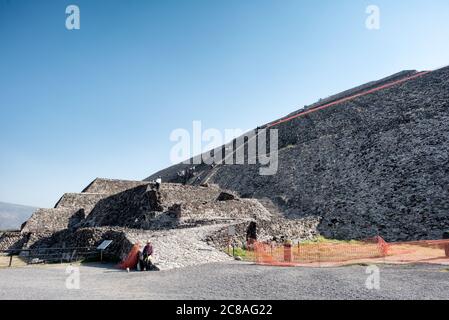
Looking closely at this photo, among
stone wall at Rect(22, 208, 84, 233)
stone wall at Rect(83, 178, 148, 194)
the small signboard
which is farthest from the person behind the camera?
stone wall at Rect(83, 178, 148, 194)

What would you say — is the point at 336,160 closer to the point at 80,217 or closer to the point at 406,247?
the point at 406,247

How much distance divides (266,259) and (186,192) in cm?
1206

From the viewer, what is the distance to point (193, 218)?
66.1 feet

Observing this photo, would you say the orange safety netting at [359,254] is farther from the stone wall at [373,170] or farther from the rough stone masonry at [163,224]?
the stone wall at [373,170]

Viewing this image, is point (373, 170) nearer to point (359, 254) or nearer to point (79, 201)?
point (359, 254)

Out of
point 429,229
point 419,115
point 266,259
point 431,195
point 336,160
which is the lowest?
point 266,259

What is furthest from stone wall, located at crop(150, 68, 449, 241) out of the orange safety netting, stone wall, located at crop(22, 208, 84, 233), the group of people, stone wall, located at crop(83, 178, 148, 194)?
stone wall, located at crop(22, 208, 84, 233)

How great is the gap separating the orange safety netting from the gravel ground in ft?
5.24

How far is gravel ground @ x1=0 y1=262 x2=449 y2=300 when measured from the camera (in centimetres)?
799

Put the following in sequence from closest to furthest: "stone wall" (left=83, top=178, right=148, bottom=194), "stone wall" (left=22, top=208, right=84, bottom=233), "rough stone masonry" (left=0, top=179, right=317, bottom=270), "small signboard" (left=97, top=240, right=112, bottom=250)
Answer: "rough stone masonry" (left=0, top=179, right=317, bottom=270) → "small signboard" (left=97, top=240, right=112, bottom=250) → "stone wall" (left=22, top=208, right=84, bottom=233) → "stone wall" (left=83, top=178, right=148, bottom=194)

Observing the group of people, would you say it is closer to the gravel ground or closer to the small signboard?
the gravel ground

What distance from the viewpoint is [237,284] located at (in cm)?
936

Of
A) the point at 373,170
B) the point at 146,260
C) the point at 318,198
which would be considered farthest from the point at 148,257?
the point at 373,170
